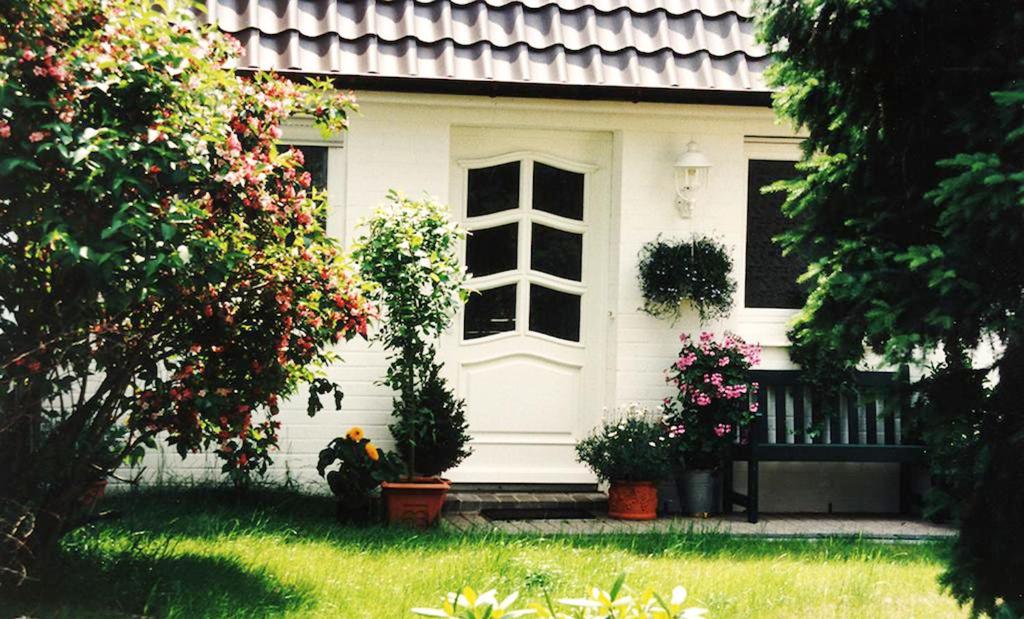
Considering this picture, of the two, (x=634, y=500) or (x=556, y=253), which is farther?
(x=556, y=253)

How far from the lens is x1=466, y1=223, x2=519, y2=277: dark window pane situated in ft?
31.2

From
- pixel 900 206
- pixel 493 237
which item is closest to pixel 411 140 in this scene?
pixel 493 237

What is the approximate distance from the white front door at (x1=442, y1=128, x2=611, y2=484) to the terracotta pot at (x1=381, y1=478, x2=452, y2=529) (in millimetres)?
1300

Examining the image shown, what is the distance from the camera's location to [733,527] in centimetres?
856

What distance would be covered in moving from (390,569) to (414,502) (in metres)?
1.67

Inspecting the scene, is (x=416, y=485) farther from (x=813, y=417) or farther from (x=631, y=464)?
(x=813, y=417)

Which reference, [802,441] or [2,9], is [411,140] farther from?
[2,9]

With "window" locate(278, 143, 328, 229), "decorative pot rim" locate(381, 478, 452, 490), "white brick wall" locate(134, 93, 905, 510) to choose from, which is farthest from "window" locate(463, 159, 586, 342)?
"decorative pot rim" locate(381, 478, 452, 490)

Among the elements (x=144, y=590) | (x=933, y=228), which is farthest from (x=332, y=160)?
(x=933, y=228)

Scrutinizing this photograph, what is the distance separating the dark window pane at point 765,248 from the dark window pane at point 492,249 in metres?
1.73

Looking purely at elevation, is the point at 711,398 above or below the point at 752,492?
above

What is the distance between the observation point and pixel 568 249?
9.66 meters

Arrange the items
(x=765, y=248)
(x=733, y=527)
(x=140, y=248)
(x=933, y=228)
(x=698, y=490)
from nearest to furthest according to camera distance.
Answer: (x=933, y=228)
(x=140, y=248)
(x=733, y=527)
(x=698, y=490)
(x=765, y=248)

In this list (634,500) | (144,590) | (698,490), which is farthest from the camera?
(698,490)
